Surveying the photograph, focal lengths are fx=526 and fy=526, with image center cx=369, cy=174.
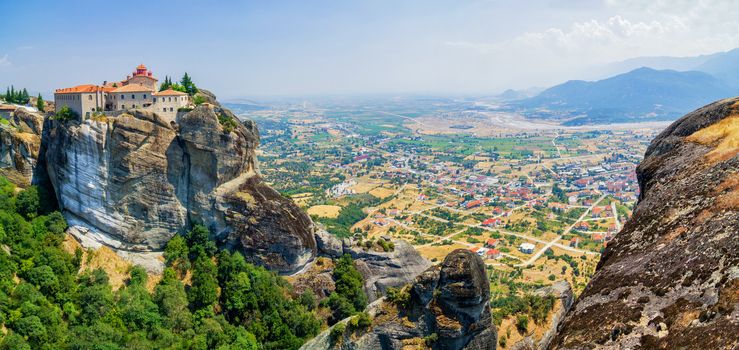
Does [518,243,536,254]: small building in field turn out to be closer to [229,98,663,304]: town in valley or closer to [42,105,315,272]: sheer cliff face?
[229,98,663,304]: town in valley

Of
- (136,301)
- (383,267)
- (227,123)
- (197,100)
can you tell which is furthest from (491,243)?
(136,301)

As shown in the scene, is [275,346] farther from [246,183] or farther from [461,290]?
[461,290]

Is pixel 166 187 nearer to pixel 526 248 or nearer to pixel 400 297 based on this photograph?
pixel 400 297

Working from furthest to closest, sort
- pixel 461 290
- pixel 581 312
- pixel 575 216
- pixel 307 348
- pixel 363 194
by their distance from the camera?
pixel 363 194, pixel 575 216, pixel 307 348, pixel 461 290, pixel 581 312

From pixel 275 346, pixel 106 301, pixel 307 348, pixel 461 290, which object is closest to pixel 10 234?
pixel 106 301

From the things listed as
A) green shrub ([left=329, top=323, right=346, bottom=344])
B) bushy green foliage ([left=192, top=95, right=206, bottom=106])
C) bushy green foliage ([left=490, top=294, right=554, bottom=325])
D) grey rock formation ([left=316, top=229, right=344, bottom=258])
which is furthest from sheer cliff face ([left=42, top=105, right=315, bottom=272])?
bushy green foliage ([left=490, top=294, right=554, bottom=325])

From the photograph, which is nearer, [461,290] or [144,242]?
[461,290]

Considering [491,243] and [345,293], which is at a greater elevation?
[345,293]

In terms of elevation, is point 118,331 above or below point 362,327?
below
